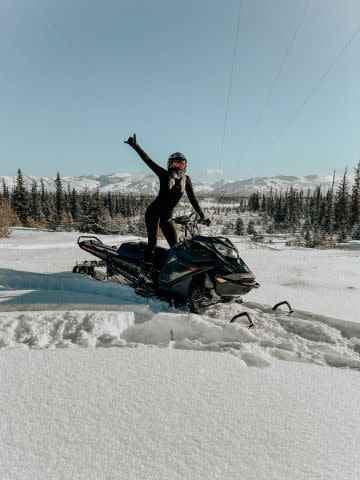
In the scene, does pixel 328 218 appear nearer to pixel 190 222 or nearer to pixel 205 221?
pixel 205 221

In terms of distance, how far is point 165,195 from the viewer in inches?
220

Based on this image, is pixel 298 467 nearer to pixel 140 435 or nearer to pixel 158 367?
pixel 140 435

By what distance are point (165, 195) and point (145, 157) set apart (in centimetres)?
66

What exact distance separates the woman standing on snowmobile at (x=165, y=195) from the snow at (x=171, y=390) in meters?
1.24

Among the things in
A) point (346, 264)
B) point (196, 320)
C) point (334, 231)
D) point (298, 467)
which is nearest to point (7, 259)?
point (196, 320)

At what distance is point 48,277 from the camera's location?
5.53 m

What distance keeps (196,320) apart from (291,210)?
76.8m

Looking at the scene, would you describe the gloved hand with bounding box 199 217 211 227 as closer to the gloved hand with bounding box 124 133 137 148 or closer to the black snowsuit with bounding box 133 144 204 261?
the black snowsuit with bounding box 133 144 204 261

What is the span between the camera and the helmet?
5.45 metres

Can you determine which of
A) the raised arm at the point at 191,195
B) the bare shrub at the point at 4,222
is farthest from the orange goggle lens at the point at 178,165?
the bare shrub at the point at 4,222

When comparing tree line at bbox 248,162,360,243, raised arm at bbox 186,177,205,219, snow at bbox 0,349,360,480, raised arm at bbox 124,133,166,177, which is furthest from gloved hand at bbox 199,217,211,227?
tree line at bbox 248,162,360,243

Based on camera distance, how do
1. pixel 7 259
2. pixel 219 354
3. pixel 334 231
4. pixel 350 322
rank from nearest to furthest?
pixel 219 354 < pixel 350 322 < pixel 7 259 < pixel 334 231

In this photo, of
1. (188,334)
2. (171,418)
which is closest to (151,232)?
(188,334)

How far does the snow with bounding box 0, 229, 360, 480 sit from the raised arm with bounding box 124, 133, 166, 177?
6.71 feet
